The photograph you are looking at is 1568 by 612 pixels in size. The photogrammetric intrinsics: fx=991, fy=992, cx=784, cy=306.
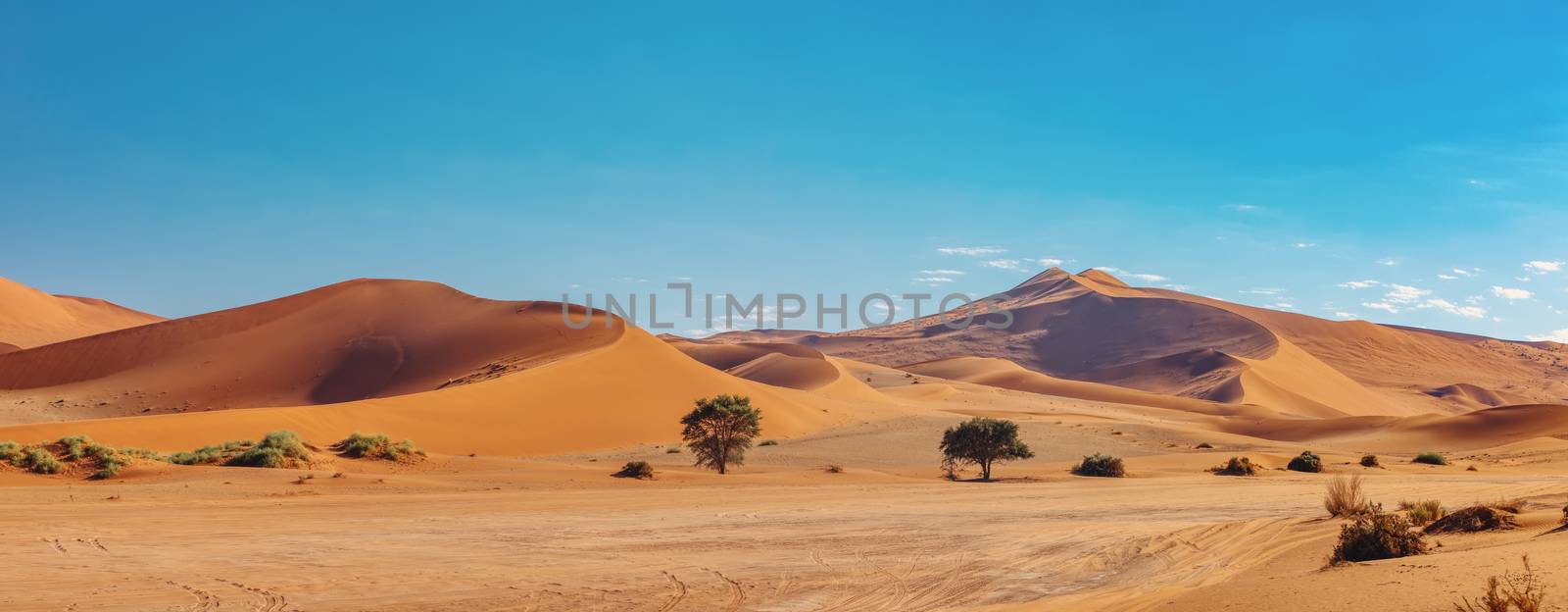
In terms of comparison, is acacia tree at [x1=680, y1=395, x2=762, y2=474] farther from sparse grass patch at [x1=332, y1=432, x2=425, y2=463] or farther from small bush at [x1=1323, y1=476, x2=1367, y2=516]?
small bush at [x1=1323, y1=476, x2=1367, y2=516]

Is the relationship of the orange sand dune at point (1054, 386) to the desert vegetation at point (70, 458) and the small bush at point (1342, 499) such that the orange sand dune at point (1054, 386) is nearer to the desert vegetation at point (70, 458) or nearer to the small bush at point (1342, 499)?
the small bush at point (1342, 499)

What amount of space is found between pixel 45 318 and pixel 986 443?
110283mm

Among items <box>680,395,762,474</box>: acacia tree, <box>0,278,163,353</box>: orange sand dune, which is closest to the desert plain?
<box>680,395,762,474</box>: acacia tree

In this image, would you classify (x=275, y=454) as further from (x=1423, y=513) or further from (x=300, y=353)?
(x=300, y=353)

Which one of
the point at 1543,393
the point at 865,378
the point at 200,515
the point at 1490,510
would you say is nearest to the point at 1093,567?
the point at 1490,510

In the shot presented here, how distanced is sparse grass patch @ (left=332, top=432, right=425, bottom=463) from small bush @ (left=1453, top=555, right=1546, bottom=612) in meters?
24.8

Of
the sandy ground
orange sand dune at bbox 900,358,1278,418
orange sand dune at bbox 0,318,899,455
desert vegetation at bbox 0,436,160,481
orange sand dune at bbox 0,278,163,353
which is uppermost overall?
orange sand dune at bbox 0,278,163,353

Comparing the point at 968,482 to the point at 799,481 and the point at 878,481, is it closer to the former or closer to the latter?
the point at 878,481

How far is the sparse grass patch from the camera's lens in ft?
→ 87.2

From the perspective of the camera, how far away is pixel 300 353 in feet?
200

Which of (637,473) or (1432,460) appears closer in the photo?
(637,473)

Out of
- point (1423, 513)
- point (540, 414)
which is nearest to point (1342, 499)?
point (1423, 513)

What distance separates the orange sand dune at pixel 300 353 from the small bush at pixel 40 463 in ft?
94.5

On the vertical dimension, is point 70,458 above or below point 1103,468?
above
